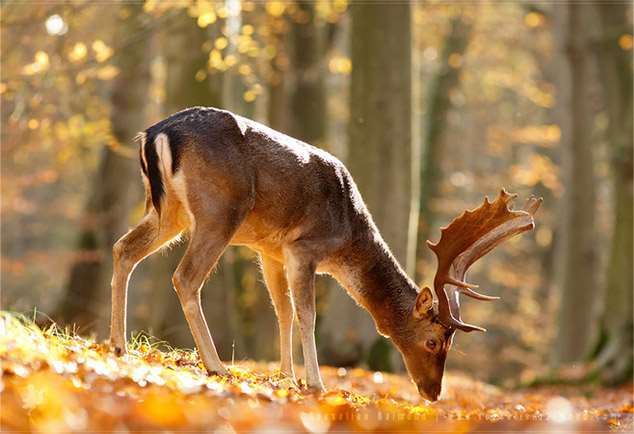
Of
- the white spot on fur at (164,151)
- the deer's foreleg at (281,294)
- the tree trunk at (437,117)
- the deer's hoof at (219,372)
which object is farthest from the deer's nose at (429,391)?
the tree trunk at (437,117)

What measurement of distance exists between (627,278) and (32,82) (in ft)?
32.1

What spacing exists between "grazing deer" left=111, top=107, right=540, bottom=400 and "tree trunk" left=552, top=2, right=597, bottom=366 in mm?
11774

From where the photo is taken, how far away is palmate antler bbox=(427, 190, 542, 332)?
947cm

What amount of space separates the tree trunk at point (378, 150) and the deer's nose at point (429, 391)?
5191mm

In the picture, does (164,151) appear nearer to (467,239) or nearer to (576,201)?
(467,239)

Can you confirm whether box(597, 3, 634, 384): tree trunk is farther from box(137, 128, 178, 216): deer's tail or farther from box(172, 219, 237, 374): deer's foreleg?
box(137, 128, 178, 216): deer's tail

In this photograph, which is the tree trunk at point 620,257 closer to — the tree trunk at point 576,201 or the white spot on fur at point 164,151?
the tree trunk at point 576,201

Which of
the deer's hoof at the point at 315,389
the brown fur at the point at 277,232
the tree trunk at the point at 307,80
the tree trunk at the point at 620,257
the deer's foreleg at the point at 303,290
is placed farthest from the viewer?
the tree trunk at the point at 307,80

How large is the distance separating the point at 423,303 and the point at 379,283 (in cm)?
44

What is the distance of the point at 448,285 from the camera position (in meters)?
9.53

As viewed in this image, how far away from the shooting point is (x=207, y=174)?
28.3 feet

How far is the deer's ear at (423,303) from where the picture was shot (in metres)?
9.50

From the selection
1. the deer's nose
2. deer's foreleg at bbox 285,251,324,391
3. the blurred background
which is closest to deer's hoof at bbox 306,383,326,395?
deer's foreleg at bbox 285,251,324,391

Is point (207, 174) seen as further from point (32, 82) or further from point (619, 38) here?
point (619, 38)
